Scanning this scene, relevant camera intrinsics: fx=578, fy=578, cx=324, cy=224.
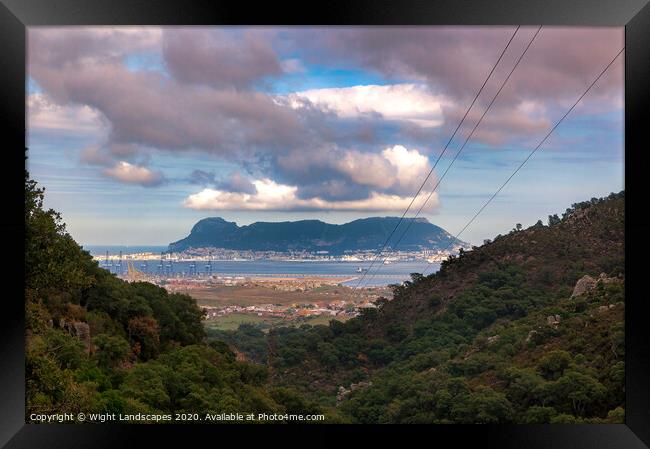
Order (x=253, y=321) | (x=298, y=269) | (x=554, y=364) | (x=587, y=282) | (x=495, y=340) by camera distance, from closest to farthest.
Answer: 1. (x=554, y=364)
2. (x=253, y=321)
3. (x=495, y=340)
4. (x=298, y=269)
5. (x=587, y=282)

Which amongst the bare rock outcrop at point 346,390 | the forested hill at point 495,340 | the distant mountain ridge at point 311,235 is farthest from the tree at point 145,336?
the bare rock outcrop at point 346,390

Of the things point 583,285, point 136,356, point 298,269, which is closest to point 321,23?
point 136,356

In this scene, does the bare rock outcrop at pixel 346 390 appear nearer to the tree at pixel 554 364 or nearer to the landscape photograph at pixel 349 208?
the landscape photograph at pixel 349 208

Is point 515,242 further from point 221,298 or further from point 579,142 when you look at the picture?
point 221,298

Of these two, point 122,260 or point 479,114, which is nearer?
point 122,260

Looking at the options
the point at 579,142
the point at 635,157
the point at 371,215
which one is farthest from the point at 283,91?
the point at 635,157

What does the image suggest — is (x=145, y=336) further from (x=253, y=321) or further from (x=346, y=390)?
(x=346, y=390)
